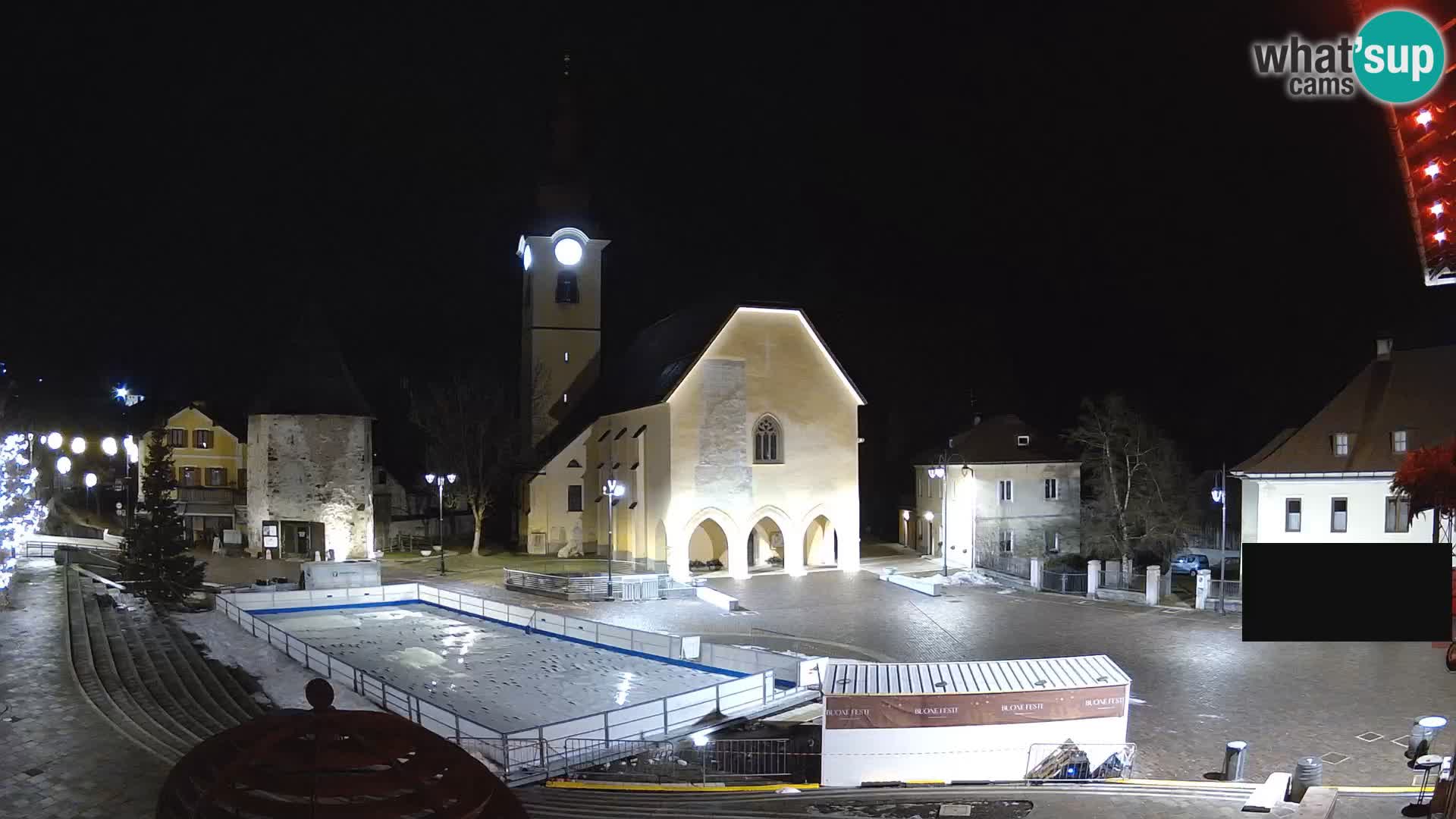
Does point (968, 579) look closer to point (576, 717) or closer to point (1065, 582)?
point (1065, 582)

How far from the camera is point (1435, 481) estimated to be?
698 centimetres

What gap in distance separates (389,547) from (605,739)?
114 ft

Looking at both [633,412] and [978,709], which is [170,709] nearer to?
[978,709]

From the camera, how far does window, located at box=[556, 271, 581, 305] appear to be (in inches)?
1860

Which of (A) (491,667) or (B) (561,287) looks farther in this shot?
(B) (561,287)

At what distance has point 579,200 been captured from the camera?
157 ft

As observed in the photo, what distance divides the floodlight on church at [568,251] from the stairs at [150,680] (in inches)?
1021

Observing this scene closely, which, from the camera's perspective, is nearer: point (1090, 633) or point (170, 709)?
point (170, 709)

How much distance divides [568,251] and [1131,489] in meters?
26.7

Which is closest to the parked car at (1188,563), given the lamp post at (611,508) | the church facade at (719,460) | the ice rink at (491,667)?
the church facade at (719,460)

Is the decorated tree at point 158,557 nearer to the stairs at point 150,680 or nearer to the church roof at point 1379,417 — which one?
the stairs at point 150,680

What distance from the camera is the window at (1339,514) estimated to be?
29.6 meters

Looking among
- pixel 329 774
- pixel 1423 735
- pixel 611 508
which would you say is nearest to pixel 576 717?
pixel 1423 735

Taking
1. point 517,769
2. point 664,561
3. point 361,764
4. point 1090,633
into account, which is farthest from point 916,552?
point 361,764
